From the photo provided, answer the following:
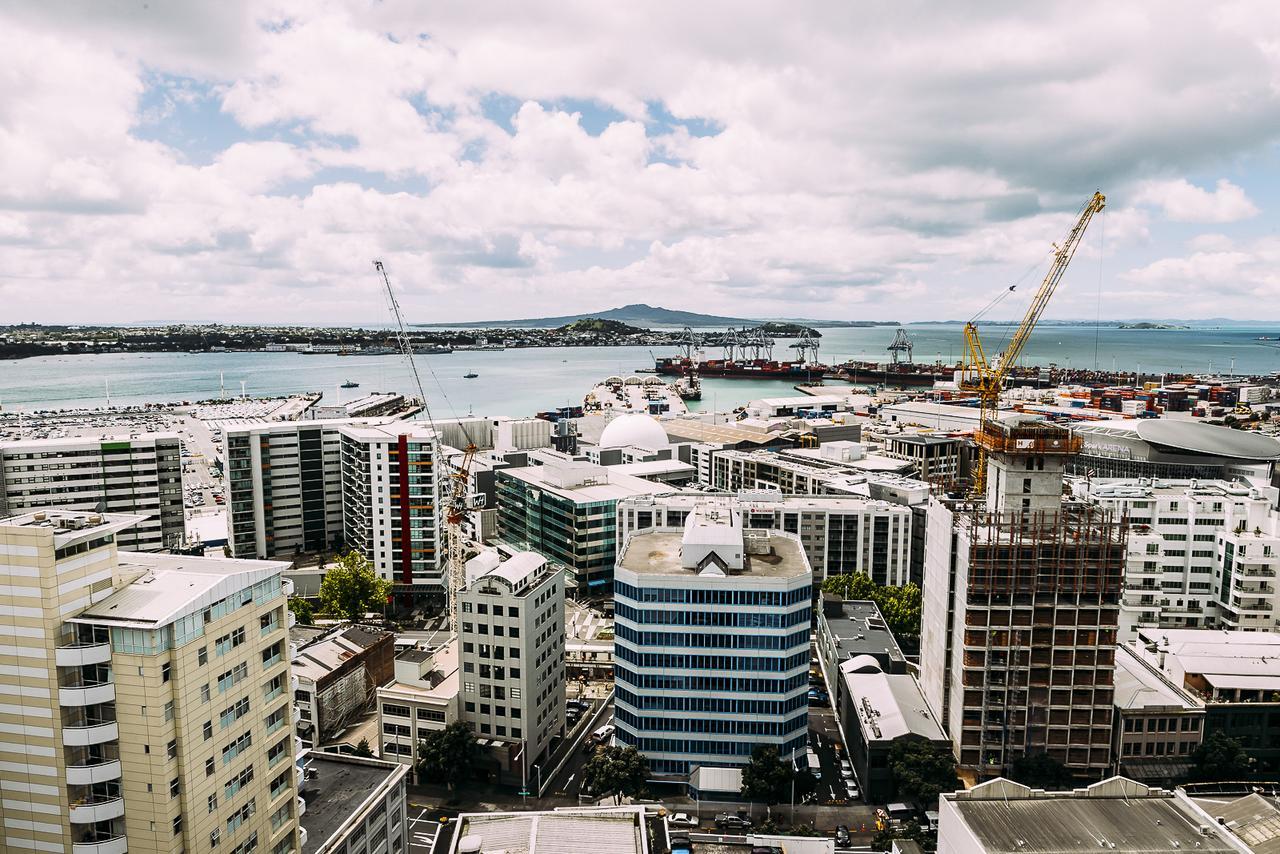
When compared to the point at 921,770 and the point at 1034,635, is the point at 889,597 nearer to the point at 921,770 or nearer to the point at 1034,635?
the point at 1034,635

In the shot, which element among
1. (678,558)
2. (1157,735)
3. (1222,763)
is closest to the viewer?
(1222,763)

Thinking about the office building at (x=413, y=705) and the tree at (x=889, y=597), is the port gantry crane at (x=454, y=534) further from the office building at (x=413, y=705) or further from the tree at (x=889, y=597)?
the tree at (x=889, y=597)

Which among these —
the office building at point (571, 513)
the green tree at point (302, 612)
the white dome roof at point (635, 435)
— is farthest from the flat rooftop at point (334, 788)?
the white dome roof at point (635, 435)

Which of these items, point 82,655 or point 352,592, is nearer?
point 82,655

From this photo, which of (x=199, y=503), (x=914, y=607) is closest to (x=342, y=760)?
(x=914, y=607)

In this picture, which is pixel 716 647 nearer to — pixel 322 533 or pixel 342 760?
pixel 342 760

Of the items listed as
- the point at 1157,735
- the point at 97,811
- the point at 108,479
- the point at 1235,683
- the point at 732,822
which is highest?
the point at 108,479

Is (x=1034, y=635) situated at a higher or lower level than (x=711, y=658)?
higher

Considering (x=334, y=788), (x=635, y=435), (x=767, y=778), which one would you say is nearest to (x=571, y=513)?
(x=635, y=435)
